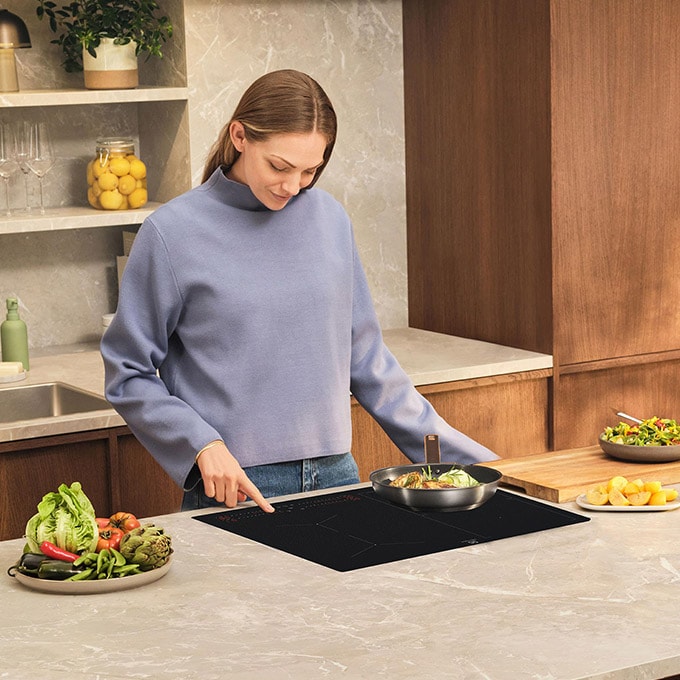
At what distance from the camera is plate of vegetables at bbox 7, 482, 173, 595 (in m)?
1.82

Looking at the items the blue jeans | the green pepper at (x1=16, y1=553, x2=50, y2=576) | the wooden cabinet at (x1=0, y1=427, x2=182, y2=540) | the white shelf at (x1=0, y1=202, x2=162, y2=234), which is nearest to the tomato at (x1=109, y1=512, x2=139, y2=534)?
the green pepper at (x1=16, y1=553, x2=50, y2=576)

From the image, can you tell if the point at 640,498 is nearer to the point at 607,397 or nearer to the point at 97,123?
the point at 607,397

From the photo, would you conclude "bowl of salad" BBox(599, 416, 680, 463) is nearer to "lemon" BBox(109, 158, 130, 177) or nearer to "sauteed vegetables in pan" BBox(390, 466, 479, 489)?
"sauteed vegetables in pan" BBox(390, 466, 479, 489)

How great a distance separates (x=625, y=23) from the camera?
3.69 metres

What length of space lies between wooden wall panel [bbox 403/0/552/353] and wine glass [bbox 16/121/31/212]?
1220 millimetres

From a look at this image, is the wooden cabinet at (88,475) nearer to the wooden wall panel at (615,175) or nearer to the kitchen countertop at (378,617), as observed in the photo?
the kitchen countertop at (378,617)

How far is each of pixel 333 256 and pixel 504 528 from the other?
2.07ft

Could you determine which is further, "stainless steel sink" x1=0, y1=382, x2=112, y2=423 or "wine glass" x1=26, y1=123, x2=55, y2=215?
"wine glass" x1=26, y1=123, x2=55, y2=215

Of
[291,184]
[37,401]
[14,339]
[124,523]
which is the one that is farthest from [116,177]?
[124,523]

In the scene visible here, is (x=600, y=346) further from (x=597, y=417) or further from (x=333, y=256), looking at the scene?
(x=333, y=256)

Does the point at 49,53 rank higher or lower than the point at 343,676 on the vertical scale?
Answer: higher

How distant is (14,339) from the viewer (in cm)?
363

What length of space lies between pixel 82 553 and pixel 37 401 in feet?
5.73

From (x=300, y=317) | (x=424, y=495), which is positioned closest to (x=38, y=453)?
(x=300, y=317)
